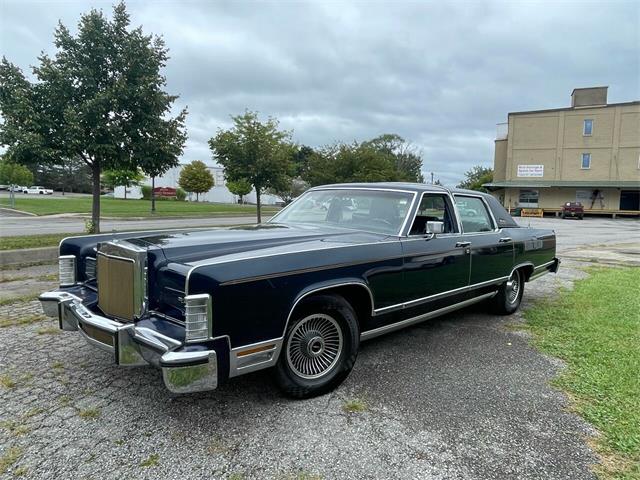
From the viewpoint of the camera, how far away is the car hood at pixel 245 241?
9.82 ft

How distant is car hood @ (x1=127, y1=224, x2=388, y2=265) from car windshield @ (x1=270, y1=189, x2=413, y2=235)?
0.24 meters

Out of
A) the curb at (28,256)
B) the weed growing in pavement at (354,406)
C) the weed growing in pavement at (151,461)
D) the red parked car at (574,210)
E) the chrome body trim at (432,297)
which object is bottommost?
the weed growing in pavement at (151,461)

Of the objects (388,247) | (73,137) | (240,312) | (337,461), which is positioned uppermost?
(73,137)

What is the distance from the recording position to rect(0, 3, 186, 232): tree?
9.31 m

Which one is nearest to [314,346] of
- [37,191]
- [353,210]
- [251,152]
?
[353,210]

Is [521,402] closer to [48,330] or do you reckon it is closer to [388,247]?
[388,247]

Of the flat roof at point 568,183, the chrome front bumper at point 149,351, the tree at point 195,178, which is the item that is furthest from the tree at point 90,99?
the tree at point 195,178

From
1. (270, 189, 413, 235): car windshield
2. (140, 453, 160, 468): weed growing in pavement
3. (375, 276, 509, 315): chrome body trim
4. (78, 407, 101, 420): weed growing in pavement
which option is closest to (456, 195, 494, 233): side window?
(375, 276, 509, 315): chrome body trim

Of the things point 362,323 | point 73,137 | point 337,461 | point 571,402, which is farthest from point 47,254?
point 571,402

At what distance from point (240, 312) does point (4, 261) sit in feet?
25.7

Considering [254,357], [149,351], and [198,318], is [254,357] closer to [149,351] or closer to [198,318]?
[198,318]

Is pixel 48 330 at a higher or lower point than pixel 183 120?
lower

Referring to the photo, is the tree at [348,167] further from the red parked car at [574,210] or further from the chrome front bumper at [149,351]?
the chrome front bumper at [149,351]

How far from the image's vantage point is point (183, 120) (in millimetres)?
11156
